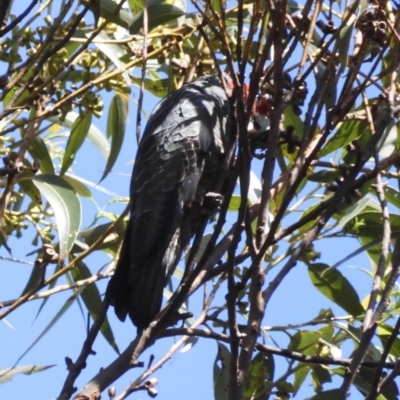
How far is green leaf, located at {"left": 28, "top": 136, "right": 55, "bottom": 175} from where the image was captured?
7.07 feet

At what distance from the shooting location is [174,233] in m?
2.11

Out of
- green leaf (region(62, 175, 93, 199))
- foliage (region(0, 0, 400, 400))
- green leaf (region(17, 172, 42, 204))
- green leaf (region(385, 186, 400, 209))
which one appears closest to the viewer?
foliage (region(0, 0, 400, 400))

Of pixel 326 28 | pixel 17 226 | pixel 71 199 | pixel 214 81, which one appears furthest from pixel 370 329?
pixel 214 81

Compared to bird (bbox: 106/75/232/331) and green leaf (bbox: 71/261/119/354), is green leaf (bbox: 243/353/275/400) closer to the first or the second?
bird (bbox: 106/75/232/331)

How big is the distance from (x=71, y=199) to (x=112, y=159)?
329mm

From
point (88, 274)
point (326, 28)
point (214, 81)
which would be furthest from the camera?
point (214, 81)

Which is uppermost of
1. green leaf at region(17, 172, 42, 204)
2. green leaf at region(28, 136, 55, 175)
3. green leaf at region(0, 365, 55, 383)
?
green leaf at region(28, 136, 55, 175)

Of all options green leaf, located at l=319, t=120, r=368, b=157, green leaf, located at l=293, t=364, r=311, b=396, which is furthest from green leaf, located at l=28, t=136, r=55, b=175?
green leaf, located at l=293, t=364, r=311, b=396

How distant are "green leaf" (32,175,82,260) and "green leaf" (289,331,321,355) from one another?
23.0 inches

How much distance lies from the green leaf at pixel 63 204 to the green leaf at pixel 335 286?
630 mm

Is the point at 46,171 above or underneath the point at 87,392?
above

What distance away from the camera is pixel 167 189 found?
7.16ft

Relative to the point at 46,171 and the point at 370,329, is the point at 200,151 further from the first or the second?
the point at 370,329

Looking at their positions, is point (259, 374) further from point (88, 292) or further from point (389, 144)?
point (389, 144)
